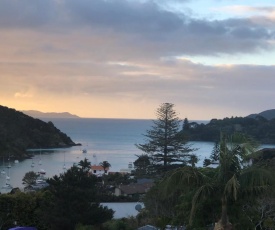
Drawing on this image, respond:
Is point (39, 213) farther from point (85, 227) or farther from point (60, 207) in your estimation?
point (85, 227)

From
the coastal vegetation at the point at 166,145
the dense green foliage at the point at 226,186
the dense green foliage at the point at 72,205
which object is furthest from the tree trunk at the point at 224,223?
the coastal vegetation at the point at 166,145

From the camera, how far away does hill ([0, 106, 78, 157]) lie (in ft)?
257

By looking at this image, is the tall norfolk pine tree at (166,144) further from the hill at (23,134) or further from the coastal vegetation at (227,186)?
Answer: the hill at (23,134)

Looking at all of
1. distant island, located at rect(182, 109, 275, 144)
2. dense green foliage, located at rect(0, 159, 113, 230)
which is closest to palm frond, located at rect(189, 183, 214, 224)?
dense green foliage, located at rect(0, 159, 113, 230)

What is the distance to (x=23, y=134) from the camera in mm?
88312

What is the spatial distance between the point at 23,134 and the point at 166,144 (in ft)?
205

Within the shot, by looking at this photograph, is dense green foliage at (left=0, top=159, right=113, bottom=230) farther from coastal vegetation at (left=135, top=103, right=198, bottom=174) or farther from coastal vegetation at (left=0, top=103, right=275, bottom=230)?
coastal vegetation at (left=135, top=103, right=198, bottom=174)

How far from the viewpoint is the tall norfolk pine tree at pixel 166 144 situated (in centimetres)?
2939

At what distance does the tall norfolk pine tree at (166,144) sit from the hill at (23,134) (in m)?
49.2

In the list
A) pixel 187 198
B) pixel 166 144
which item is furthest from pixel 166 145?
pixel 187 198

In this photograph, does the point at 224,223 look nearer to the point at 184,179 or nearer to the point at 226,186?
the point at 226,186

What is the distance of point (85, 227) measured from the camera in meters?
11.1

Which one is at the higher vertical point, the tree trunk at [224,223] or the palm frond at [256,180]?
the palm frond at [256,180]

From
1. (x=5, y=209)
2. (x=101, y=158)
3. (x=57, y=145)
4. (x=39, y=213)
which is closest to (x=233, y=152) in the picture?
(x=39, y=213)
